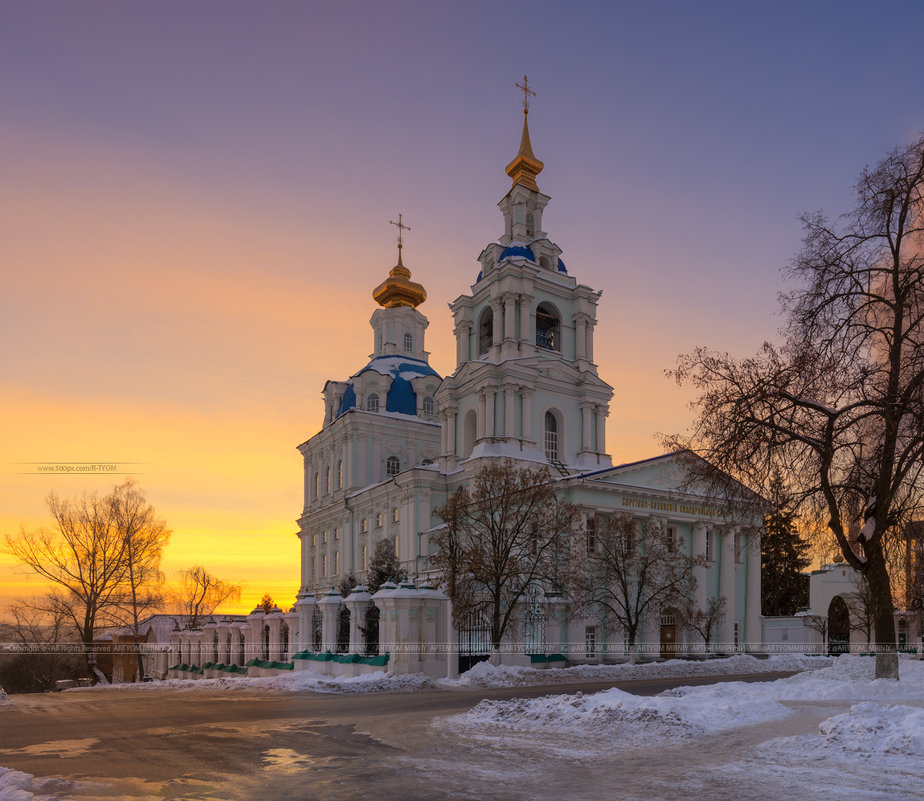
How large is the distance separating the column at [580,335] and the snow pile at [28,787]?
37.7 metres

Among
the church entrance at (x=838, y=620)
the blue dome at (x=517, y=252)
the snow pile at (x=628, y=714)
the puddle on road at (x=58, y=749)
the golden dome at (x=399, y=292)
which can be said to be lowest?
the church entrance at (x=838, y=620)

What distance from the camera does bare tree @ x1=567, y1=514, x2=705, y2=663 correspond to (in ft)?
109

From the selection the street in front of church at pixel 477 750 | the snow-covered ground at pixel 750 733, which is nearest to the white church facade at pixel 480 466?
the street in front of church at pixel 477 750

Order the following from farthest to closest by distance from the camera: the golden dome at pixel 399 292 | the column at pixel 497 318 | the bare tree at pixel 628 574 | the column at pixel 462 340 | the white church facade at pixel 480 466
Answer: the golden dome at pixel 399 292, the column at pixel 462 340, the column at pixel 497 318, the bare tree at pixel 628 574, the white church facade at pixel 480 466

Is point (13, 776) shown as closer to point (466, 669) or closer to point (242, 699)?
point (242, 699)

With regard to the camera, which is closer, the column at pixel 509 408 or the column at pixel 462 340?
the column at pixel 509 408

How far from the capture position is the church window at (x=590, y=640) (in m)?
33.1

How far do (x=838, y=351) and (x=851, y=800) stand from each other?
9758 mm

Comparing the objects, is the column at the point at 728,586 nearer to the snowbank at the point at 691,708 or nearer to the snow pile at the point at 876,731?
the snowbank at the point at 691,708

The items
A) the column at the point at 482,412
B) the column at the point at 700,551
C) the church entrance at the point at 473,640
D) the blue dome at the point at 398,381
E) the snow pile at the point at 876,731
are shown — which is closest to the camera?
the snow pile at the point at 876,731

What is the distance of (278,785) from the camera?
888 centimetres

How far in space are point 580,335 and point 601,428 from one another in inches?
203

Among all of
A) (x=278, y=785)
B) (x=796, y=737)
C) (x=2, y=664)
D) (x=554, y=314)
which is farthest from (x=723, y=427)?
(x=2, y=664)

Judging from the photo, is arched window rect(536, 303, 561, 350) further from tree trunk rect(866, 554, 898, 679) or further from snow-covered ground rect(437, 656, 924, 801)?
snow-covered ground rect(437, 656, 924, 801)
